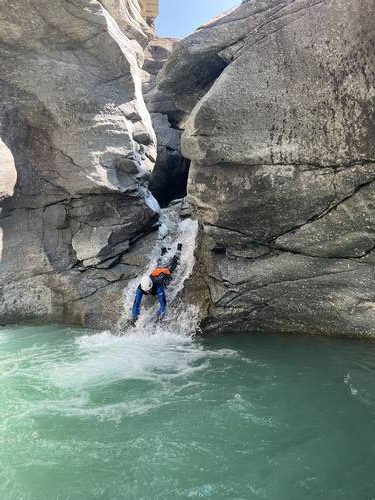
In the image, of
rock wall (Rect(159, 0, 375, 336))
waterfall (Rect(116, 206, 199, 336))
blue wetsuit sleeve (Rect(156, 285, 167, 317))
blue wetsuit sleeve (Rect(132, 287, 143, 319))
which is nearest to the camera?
rock wall (Rect(159, 0, 375, 336))

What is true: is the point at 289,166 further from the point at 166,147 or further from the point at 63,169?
the point at 166,147

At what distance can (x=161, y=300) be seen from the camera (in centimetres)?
1218

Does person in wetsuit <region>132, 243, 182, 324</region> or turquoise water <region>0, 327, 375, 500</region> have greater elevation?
person in wetsuit <region>132, 243, 182, 324</region>

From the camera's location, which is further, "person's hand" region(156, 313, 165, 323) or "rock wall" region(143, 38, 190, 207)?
"rock wall" region(143, 38, 190, 207)

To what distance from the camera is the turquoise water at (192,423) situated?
16.5 feet

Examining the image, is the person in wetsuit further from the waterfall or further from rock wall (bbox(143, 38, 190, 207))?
rock wall (bbox(143, 38, 190, 207))

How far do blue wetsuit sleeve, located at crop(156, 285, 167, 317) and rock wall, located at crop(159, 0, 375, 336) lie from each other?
131 cm

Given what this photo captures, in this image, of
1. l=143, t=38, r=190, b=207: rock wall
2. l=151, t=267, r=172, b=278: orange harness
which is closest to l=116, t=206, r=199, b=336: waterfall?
l=151, t=267, r=172, b=278: orange harness

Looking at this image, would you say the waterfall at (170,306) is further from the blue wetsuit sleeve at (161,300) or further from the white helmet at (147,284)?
the white helmet at (147,284)

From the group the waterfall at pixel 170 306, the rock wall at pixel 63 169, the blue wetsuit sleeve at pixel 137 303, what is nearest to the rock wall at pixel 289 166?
the waterfall at pixel 170 306

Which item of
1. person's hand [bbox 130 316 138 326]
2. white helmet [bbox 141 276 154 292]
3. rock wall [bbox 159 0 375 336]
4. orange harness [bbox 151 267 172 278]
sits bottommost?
person's hand [bbox 130 316 138 326]

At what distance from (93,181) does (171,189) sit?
38.3ft

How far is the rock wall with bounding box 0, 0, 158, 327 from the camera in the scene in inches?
541

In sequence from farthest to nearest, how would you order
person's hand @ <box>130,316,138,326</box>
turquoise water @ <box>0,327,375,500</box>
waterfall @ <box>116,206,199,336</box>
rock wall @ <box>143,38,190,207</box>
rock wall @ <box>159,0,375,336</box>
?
rock wall @ <box>143,38,190,207</box> < person's hand @ <box>130,316,138,326</box> < waterfall @ <box>116,206,199,336</box> < rock wall @ <box>159,0,375,336</box> < turquoise water @ <box>0,327,375,500</box>
